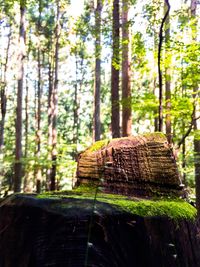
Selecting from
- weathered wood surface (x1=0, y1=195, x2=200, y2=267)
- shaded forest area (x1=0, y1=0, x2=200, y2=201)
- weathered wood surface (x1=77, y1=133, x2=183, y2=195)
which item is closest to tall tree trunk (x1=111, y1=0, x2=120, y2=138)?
shaded forest area (x1=0, y1=0, x2=200, y2=201)

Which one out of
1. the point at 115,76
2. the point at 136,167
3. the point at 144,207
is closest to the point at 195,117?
the point at 115,76

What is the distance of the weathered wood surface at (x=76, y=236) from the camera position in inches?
54.1

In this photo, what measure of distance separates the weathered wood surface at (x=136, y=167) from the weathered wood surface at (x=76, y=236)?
78 centimetres

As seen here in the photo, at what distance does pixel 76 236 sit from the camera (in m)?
1.40

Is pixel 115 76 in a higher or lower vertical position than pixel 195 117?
higher

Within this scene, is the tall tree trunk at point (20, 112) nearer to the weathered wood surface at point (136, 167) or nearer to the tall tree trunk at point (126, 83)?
the tall tree trunk at point (126, 83)

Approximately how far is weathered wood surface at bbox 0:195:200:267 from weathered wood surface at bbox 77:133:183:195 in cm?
78

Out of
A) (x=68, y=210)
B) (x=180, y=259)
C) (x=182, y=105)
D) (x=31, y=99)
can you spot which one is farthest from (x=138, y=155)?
(x=31, y=99)

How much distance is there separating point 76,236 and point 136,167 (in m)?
1.26

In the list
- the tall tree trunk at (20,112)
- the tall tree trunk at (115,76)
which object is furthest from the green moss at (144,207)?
the tall tree trunk at (20,112)

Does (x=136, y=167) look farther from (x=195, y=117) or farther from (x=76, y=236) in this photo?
(x=195, y=117)

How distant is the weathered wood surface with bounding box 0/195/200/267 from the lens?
4.51ft

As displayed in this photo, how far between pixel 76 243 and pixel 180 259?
0.70 m

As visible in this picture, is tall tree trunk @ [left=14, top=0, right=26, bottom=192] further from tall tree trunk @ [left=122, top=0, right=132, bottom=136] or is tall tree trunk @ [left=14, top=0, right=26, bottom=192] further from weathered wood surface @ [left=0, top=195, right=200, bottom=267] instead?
weathered wood surface @ [left=0, top=195, right=200, bottom=267]
